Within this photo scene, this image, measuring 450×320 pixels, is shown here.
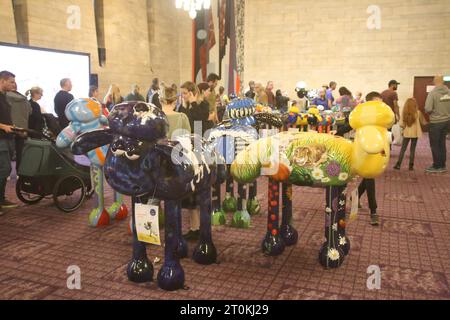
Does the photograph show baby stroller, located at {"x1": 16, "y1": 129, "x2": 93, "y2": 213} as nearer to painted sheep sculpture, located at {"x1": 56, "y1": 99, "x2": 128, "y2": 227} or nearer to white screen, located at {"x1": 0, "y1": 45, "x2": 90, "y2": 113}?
painted sheep sculpture, located at {"x1": 56, "y1": 99, "x2": 128, "y2": 227}

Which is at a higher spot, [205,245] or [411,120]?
[411,120]

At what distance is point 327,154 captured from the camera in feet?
9.69

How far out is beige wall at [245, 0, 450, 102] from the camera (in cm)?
1349

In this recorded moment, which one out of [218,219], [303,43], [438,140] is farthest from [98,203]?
[303,43]

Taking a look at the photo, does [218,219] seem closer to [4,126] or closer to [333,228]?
[333,228]

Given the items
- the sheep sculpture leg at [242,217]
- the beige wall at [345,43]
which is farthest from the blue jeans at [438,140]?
the beige wall at [345,43]

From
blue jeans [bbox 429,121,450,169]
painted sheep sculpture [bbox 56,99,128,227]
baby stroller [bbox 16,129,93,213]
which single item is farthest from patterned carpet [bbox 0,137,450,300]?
blue jeans [bbox 429,121,450,169]

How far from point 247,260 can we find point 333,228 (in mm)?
747

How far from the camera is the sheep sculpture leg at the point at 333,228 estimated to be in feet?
10.2

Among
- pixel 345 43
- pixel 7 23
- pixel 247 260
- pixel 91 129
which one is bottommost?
pixel 247 260

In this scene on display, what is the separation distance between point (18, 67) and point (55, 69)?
112 cm

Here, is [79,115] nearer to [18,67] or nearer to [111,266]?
[111,266]

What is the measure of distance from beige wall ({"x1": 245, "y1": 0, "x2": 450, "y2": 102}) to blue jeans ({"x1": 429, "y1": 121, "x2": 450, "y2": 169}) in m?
7.30

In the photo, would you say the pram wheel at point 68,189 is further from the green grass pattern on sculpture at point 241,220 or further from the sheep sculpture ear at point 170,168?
the sheep sculpture ear at point 170,168
